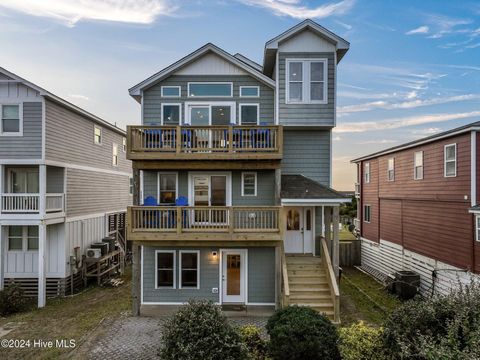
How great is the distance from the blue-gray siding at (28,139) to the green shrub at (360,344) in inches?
532

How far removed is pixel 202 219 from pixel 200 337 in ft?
15.5

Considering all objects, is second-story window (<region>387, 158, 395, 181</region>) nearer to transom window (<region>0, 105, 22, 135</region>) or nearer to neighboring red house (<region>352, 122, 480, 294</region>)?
neighboring red house (<region>352, 122, 480, 294</region>)

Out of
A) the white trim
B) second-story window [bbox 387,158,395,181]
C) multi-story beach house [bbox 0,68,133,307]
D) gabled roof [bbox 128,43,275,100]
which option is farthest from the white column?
second-story window [bbox 387,158,395,181]

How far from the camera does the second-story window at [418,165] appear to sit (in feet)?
49.0

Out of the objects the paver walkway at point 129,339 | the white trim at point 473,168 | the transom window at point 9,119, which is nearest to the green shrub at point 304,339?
the paver walkway at point 129,339

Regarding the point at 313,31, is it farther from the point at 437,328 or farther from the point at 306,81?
the point at 437,328

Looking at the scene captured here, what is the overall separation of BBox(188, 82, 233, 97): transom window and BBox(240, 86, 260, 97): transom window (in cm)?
46

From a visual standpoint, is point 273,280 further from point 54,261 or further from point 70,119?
point 70,119

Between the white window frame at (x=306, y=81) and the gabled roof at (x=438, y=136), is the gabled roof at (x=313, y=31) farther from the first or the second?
the gabled roof at (x=438, y=136)

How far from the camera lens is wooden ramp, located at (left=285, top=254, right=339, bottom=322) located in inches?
411

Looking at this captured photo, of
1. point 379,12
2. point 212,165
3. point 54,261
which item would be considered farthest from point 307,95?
point 54,261

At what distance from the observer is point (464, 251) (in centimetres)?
1168

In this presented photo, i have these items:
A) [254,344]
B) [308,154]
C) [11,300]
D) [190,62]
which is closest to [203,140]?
[190,62]

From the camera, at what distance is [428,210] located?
1430cm
